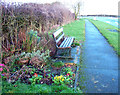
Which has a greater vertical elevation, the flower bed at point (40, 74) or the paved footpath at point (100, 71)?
the flower bed at point (40, 74)

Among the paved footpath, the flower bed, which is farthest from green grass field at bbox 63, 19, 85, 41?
the flower bed

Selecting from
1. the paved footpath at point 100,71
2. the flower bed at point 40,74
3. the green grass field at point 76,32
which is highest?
the green grass field at point 76,32

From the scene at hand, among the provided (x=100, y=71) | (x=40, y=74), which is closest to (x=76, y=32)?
(x=100, y=71)

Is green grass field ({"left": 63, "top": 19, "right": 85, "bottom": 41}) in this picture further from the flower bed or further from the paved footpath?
the flower bed

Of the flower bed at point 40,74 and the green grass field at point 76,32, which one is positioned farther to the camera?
the green grass field at point 76,32

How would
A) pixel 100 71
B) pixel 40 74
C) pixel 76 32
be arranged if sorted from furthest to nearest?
pixel 76 32
pixel 100 71
pixel 40 74

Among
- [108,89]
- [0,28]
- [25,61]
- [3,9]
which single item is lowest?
[108,89]

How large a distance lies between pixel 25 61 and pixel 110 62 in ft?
10.1

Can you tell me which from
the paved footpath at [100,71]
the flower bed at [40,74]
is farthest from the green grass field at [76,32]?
the flower bed at [40,74]

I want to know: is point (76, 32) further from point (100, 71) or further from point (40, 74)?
point (40, 74)

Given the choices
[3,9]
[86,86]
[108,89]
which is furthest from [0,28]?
[108,89]

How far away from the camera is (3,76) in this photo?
12.0 feet

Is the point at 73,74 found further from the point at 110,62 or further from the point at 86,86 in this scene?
the point at 110,62

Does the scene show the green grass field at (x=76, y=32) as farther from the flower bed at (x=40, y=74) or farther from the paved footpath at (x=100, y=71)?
the flower bed at (x=40, y=74)
